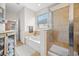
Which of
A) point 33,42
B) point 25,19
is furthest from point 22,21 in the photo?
point 33,42

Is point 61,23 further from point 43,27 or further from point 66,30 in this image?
point 43,27

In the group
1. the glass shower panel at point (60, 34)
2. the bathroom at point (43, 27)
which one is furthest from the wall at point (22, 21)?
the glass shower panel at point (60, 34)

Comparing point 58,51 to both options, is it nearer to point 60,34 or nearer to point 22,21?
point 60,34

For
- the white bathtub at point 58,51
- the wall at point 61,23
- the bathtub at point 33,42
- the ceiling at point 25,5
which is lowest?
the white bathtub at point 58,51

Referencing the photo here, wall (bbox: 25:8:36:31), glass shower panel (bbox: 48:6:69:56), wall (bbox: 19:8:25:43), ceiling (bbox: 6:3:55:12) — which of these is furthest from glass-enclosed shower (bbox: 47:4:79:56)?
wall (bbox: 19:8:25:43)

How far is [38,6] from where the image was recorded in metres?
1.68

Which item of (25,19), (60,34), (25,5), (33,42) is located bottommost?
(33,42)

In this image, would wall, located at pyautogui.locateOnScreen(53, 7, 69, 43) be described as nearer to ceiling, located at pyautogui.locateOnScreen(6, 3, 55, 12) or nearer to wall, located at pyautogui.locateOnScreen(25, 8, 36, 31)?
ceiling, located at pyautogui.locateOnScreen(6, 3, 55, 12)

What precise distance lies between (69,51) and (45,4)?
757 millimetres

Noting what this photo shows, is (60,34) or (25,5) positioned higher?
(25,5)

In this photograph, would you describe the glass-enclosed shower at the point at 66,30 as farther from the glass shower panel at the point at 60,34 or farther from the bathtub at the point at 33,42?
the bathtub at the point at 33,42

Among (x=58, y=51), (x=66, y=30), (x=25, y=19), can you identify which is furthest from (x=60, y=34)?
(x=25, y=19)

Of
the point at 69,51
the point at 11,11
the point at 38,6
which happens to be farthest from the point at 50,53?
the point at 11,11

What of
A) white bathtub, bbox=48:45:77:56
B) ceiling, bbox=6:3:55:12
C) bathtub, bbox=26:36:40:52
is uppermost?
ceiling, bbox=6:3:55:12
